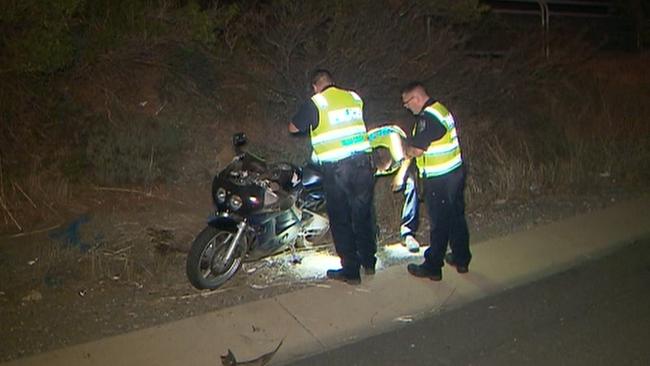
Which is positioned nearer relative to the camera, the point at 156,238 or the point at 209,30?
the point at 156,238

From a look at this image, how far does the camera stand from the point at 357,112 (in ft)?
19.4

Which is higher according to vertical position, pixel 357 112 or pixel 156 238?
pixel 357 112

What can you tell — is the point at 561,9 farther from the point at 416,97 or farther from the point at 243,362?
the point at 243,362

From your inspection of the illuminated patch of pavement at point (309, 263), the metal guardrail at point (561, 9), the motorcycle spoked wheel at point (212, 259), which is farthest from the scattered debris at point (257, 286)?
the metal guardrail at point (561, 9)

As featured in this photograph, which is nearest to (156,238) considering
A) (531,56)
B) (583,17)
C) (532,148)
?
(532,148)

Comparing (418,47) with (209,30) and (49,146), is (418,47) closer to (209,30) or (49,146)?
(209,30)

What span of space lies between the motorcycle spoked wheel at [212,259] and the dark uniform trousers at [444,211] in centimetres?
159

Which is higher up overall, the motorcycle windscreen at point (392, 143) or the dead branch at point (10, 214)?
the motorcycle windscreen at point (392, 143)

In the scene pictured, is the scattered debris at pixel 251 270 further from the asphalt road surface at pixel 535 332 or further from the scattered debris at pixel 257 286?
the asphalt road surface at pixel 535 332

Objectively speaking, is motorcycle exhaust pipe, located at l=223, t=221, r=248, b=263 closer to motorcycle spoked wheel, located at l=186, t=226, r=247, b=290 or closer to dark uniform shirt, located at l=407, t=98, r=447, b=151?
motorcycle spoked wheel, located at l=186, t=226, r=247, b=290

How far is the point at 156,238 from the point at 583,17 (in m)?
15.2

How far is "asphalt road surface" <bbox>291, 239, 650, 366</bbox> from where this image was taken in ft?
15.2

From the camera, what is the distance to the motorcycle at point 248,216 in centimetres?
584

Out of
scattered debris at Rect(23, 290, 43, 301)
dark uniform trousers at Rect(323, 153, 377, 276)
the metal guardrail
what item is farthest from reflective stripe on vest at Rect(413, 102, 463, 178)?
the metal guardrail
